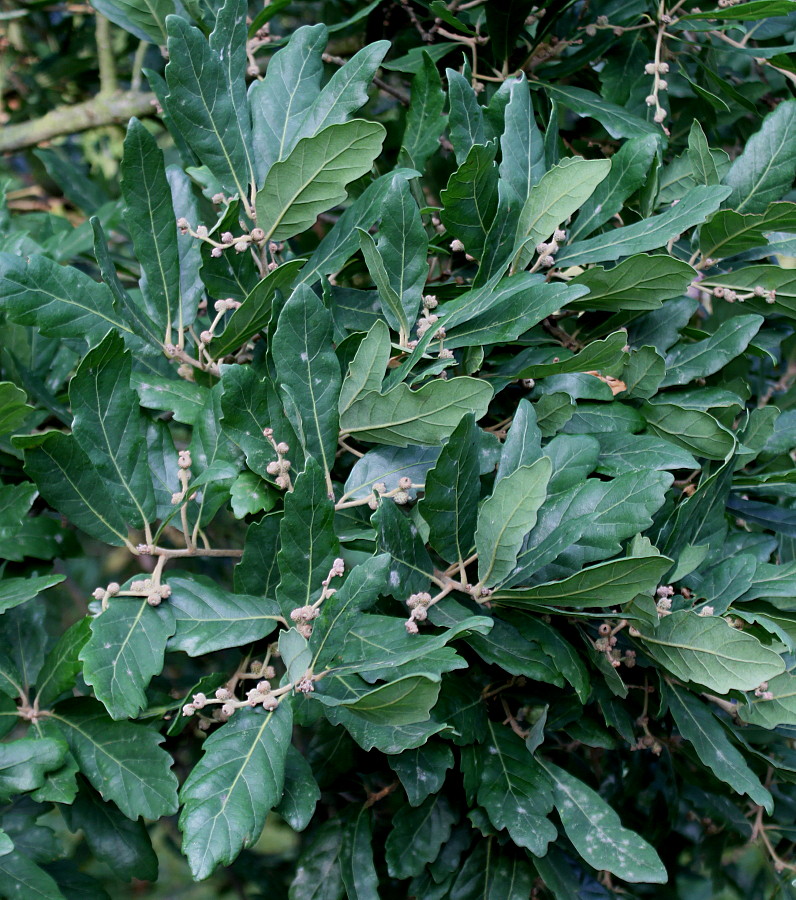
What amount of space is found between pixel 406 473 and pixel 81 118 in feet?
4.92

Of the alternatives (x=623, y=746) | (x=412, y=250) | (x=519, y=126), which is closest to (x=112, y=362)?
(x=412, y=250)

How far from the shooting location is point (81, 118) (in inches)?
77.3

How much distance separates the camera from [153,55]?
2000 millimetres

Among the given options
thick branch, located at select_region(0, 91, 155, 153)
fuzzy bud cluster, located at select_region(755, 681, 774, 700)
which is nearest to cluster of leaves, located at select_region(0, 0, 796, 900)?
fuzzy bud cluster, located at select_region(755, 681, 774, 700)

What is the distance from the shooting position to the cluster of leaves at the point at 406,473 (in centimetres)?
84

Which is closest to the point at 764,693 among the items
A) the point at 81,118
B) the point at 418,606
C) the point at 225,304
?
the point at 418,606

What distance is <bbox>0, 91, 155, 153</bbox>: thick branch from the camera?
6.22 feet

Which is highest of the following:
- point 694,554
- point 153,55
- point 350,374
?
point 153,55

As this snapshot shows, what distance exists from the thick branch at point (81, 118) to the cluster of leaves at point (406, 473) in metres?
0.76

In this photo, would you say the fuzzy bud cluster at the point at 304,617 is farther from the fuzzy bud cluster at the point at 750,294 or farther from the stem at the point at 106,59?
the stem at the point at 106,59

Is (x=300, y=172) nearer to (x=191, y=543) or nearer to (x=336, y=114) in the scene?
(x=336, y=114)

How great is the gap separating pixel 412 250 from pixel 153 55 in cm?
142

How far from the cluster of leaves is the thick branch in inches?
30.0

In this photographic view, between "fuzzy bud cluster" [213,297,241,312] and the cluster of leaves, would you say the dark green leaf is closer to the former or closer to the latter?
the cluster of leaves
